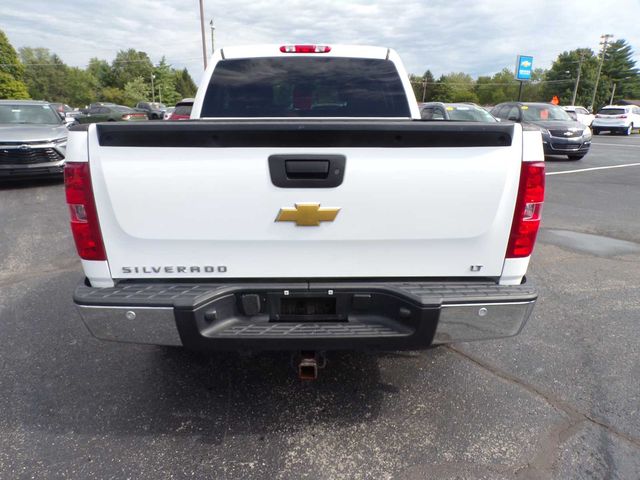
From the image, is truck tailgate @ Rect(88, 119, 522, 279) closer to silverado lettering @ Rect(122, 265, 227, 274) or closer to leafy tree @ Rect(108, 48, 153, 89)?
silverado lettering @ Rect(122, 265, 227, 274)

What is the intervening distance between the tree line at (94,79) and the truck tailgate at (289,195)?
77118mm

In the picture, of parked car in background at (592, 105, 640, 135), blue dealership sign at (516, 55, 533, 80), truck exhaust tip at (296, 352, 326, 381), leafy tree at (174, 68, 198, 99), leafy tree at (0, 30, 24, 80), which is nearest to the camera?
truck exhaust tip at (296, 352, 326, 381)

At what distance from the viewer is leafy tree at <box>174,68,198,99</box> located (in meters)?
115

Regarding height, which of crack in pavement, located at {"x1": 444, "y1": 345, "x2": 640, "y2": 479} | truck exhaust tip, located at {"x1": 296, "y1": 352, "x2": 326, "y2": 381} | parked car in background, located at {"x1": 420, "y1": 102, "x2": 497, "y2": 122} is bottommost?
crack in pavement, located at {"x1": 444, "y1": 345, "x2": 640, "y2": 479}

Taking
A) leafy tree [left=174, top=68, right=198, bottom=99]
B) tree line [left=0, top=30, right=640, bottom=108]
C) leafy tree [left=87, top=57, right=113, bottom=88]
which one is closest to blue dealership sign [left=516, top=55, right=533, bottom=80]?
tree line [left=0, top=30, right=640, bottom=108]

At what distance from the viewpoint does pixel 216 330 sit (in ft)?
6.93

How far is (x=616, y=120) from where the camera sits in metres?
29.1

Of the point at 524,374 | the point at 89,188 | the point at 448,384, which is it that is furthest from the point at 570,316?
the point at 89,188

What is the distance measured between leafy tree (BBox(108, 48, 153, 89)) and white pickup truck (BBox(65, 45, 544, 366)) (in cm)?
12169

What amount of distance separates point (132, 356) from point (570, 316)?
3.55m

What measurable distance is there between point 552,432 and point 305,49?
10.7 feet

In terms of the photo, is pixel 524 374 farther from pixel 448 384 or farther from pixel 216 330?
pixel 216 330

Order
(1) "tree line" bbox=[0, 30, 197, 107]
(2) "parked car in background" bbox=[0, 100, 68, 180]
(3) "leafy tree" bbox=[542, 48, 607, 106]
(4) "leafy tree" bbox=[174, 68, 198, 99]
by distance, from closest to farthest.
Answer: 1. (2) "parked car in background" bbox=[0, 100, 68, 180]
2. (3) "leafy tree" bbox=[542, 48, 607, 106]
3. (1) "tree line" bbox=[0, 30, 197, 107]
4. (4) "leafy tree" bbox=[174, 68, 198, 99]

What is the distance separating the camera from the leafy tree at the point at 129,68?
11106 cm
